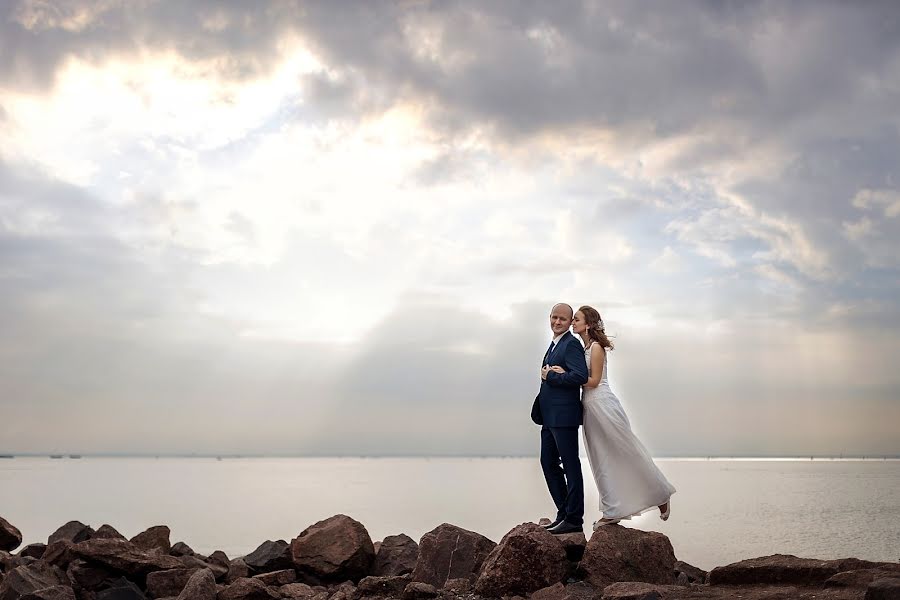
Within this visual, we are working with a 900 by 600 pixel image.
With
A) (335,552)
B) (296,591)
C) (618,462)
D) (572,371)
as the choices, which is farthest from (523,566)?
(335,552)

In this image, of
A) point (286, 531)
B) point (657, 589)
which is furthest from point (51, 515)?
point (657, 589)

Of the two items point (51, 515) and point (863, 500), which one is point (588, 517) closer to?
point (51, 515)

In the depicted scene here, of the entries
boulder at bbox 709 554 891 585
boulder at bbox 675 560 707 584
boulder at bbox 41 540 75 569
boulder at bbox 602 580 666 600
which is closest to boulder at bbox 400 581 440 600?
boulder at bbox 602 580 666 600

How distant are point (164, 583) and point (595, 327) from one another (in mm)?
8207

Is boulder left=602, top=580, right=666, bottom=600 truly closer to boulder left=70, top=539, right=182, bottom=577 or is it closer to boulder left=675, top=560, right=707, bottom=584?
boulder left=675, top=560, right=707, bottom=584

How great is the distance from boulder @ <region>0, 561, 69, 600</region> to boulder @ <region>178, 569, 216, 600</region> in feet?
8.26

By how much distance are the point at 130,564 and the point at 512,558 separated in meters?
7.09

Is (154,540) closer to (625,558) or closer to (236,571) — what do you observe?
(236,571)

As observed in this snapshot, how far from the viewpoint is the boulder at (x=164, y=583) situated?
1384 cm

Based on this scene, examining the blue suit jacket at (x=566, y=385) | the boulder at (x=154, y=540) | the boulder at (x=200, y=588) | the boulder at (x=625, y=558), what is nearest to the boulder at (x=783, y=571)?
the boulder at (x=625, y=558)

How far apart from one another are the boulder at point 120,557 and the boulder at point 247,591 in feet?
6.86

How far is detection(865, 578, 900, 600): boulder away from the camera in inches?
A: 314

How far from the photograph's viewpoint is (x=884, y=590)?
805 centimetres

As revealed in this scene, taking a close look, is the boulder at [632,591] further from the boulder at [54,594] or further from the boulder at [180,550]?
the boulder at [180,550]
